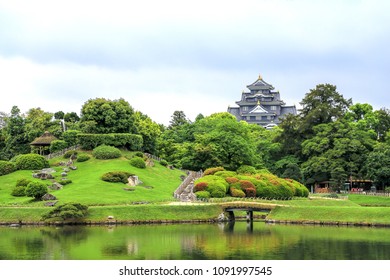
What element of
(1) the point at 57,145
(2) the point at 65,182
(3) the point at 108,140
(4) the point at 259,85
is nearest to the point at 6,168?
(2) the point at 65,182

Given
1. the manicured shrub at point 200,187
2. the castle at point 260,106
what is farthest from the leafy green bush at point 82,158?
the castle at point 260,106

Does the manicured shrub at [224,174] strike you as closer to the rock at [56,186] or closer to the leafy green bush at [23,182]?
the rock at [56,186]

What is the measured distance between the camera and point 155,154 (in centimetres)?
10625

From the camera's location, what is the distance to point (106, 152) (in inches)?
3647

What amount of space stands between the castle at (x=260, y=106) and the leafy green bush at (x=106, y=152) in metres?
77.3

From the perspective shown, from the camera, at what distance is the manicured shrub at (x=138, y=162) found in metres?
90.8

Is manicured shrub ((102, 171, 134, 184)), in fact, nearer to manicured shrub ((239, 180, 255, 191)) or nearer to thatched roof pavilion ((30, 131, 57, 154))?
manicured shrub ((239, 180, 255, 191))

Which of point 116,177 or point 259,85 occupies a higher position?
point 259,85

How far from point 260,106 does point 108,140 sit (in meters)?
77.5

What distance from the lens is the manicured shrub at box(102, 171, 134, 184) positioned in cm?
8074

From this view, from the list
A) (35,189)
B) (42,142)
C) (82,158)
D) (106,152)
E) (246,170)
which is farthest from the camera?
(42,142)

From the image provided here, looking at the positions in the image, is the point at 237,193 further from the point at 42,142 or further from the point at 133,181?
the point at 42,142

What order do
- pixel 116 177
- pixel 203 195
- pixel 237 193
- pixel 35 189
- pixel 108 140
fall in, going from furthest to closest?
1. pixel 108 140
2. pixel 116 177
3. pixel 237 193
4. pixel 203 195
5. pixel 35 189

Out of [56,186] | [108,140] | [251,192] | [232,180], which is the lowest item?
[251,192]
